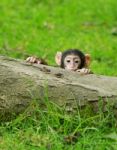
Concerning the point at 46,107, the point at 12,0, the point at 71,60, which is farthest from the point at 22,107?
the point at 12,0

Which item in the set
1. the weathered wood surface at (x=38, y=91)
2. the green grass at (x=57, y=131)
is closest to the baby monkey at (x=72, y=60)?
the weathered wood surface at (x=38, y=91)

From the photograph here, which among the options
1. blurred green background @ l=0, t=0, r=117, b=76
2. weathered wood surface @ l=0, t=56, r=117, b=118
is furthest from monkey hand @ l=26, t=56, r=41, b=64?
blurred green background @ l=0, t=0, r=117, b=76

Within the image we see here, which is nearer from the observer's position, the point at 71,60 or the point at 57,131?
the point at 57,131

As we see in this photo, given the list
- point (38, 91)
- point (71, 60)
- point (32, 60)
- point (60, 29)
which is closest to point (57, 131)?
point (38, 91)

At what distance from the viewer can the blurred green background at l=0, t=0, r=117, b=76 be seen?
10.8 meters

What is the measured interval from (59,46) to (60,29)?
136 cm

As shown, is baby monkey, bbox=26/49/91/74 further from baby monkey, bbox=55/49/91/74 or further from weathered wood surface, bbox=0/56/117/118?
weathered wood surface, bbox=0/56/117/118

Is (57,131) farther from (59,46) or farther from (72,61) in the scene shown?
(59,46)

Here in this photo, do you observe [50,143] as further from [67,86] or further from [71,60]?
[71,60]

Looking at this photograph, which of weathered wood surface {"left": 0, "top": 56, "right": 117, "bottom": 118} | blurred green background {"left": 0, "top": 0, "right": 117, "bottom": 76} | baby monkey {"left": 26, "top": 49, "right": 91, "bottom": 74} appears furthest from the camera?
blurred green background {"left": 0, "top": 0, "right": 117, "bottom": 76}

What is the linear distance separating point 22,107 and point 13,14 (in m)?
6.89

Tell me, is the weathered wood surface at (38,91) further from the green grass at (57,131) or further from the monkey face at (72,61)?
the monkey face at (72,61)

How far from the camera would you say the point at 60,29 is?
12500 millimetres

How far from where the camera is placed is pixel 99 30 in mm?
12820
